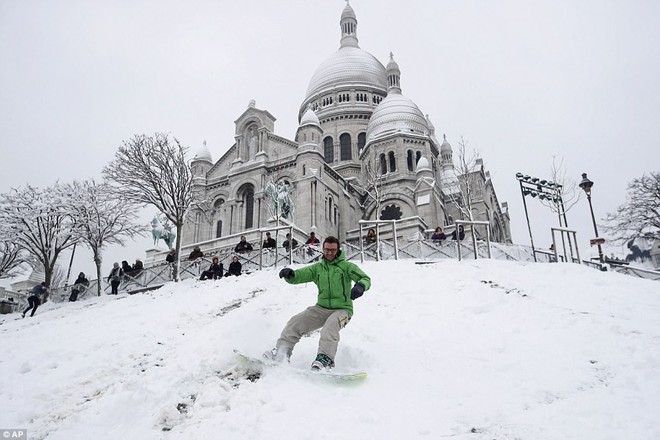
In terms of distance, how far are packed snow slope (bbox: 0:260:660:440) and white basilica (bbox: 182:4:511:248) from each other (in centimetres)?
1633

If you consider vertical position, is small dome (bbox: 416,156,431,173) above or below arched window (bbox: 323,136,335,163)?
below

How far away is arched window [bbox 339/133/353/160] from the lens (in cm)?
4375

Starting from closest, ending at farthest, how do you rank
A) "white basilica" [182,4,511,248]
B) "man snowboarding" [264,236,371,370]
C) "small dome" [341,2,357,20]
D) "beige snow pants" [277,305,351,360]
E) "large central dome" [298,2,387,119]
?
"beige snow pants" [277,305,351,360], "man snowboarding" [264,236,371,370], "white basilica" [182,4,511,248], "large central dome" [298,2,387,119], "small dome" [341,2,357,20]

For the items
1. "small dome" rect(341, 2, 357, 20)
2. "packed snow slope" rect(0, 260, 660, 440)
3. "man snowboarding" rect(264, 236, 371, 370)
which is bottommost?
"packed snow slope" rect(0, 260, 660, 440)

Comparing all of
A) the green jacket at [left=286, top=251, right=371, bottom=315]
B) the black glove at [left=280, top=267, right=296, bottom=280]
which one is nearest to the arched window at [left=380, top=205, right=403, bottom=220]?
the green jacket at [left=286, top=251, right=371, bottom=315]

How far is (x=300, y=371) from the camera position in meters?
4.73

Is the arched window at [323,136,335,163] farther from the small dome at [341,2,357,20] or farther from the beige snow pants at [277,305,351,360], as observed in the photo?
the beige snow pants at [277,305,351,360]

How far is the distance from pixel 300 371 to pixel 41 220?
2271 cm

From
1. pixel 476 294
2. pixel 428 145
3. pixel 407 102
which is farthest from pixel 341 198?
pixel 476 294

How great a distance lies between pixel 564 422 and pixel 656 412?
0.82 m

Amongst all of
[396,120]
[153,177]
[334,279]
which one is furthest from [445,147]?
[334,279]

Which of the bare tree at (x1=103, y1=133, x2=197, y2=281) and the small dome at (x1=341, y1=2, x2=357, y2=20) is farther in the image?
the small dome at (x1=341, y1=2, x2=357, y2=20)

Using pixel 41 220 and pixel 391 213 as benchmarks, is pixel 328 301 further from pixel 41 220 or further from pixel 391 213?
pixel 391 213

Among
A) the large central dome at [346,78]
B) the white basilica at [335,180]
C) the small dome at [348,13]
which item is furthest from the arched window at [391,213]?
the small dome at [348,13]
